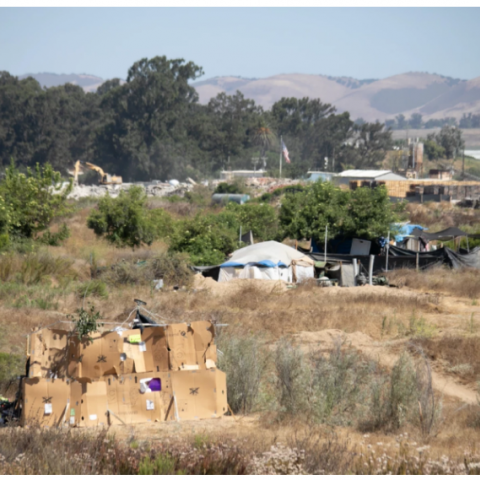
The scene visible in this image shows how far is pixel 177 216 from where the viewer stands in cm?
4550

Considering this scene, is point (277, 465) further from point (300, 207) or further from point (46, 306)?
point (300, 207)

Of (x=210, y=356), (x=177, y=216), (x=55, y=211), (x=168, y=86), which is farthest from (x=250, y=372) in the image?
(x=168, y=86)

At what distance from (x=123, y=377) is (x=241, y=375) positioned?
5.56 feet

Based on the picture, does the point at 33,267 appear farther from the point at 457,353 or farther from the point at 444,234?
the point at 444,234

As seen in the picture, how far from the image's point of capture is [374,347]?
13.2 meters

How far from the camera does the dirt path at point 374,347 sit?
10.9m

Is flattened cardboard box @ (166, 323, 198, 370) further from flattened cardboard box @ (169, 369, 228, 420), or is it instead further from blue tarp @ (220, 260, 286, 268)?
blue tarp @ (220, 260, 286, 268)

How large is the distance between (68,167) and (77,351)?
89.9 m

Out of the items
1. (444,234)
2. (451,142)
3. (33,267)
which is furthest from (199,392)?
(451,142)

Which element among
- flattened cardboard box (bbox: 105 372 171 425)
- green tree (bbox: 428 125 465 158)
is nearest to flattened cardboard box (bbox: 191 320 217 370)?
flattened cardboard box (bbox: 105 372 171 425)

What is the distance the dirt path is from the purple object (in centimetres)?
304

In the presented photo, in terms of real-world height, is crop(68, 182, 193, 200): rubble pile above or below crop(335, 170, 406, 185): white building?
below

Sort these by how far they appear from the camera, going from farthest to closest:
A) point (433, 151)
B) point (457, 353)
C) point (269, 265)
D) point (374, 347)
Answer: point (433, 151) → point (269, 265) → point (374, 347) → point (457, 353)

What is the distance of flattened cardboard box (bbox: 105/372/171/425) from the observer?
8398mm
